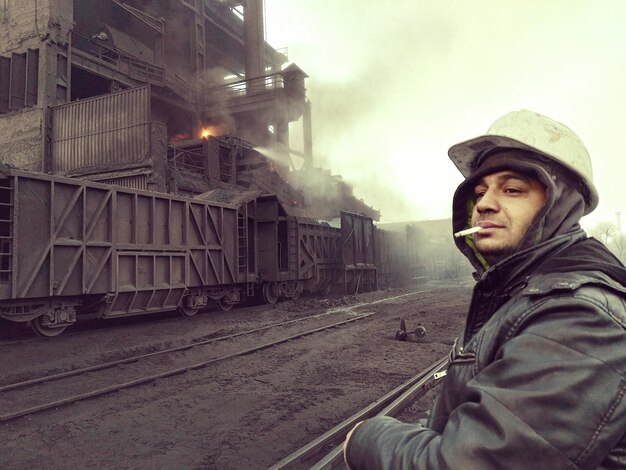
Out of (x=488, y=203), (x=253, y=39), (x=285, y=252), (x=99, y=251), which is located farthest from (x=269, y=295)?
(x=253, y=39)

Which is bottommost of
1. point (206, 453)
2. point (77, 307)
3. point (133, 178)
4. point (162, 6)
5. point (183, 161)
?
point (206, 453)

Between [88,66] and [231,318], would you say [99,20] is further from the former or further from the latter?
[231,318]

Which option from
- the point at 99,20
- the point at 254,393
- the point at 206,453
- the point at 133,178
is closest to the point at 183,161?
the point at 133,178

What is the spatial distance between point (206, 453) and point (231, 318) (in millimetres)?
8110

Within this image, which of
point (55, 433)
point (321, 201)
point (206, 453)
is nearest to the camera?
point (206, 453)

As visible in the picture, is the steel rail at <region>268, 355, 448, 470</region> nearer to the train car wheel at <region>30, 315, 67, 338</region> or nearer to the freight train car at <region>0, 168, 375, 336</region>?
the freight train car at <region>0, 168, 375, 336</region>

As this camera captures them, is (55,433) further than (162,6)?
→ No

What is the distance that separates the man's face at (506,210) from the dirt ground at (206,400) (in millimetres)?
2988

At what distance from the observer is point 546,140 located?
1358 mm

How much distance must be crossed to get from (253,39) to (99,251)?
91.9 ft

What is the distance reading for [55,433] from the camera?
4102 mm

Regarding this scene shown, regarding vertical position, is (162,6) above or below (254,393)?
above

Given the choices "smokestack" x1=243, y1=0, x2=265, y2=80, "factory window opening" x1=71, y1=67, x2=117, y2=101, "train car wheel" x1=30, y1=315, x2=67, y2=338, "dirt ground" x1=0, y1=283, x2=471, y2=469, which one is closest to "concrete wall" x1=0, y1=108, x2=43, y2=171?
"factory window opening" x1=71, y1=67, x2=117, y2=101

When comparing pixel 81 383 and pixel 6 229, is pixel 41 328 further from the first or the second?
pixel 81 383
